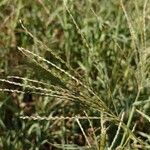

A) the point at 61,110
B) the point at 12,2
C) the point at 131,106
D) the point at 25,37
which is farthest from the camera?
the point at 12,2

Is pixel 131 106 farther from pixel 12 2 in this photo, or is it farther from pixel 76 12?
pixel 12 2

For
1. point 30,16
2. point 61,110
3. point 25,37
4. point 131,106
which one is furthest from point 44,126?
point 30,16

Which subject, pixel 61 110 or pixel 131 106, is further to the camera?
pixel 61 110

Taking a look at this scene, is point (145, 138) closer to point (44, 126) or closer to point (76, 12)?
point (44, 126)

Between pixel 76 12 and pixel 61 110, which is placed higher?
pixel 76 12

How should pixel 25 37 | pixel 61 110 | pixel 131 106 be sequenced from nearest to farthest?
pixel 131 106 < pixel 61 110 < pixel 25 37

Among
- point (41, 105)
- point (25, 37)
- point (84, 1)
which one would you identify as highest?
point (84, 1)
